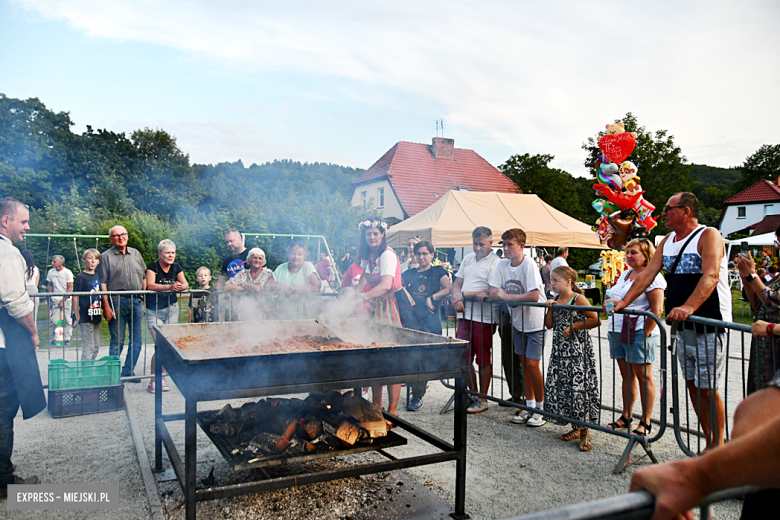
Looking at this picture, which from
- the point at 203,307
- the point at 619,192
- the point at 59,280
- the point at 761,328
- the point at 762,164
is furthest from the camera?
the point at 762,164

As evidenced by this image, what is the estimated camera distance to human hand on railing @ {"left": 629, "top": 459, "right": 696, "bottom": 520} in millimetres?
A: 1051

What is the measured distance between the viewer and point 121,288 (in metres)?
6.89

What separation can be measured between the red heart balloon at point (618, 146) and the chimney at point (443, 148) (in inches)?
925

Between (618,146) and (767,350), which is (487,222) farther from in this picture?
(767,350)

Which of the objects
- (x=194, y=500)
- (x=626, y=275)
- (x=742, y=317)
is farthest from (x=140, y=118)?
(x=742, y=317)

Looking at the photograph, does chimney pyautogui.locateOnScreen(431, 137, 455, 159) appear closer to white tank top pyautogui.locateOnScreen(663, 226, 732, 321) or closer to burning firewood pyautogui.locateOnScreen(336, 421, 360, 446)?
white tank top pyautogui.locateOnScreen(663, 226, 732, 321)

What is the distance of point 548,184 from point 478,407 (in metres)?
42.8

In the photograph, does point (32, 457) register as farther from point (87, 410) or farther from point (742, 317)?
point (742, 317)

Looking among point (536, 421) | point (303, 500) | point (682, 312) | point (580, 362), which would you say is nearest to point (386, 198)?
point (536, 421)

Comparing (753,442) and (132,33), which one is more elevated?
(132,33)

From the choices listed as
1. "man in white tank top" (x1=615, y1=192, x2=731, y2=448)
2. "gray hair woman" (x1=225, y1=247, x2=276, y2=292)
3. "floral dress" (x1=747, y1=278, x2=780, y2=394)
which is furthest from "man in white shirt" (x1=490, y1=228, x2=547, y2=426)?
"gray hair woman" (x1=225, y1=247, x2=276, y2=292)

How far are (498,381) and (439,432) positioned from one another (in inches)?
97.9

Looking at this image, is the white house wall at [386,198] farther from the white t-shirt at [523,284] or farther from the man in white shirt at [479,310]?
the white t-shirt at [523,284]

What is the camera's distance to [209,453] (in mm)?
4449
